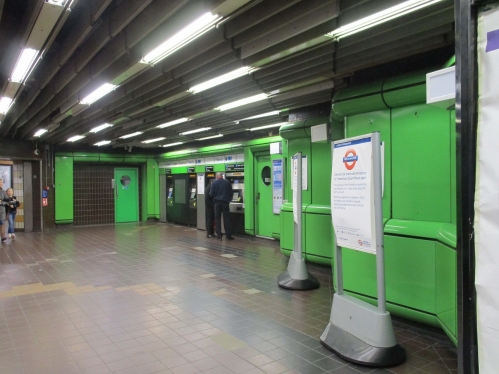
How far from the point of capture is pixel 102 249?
28.0ft

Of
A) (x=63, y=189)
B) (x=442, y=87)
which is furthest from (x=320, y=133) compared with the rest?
(x=63, y=189)

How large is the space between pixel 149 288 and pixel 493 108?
16.1 feet

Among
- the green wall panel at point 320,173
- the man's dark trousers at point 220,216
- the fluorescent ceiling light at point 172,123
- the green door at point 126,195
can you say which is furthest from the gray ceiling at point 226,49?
the green door at point 126,195

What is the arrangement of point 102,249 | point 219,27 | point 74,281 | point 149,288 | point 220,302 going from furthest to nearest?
point 102,249 → point 74,281 → point 149,288 → point 220,302 → point 219,27

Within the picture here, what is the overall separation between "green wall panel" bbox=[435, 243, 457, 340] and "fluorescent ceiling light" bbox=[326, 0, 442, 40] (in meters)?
1.96

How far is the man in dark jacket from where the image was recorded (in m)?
9.71

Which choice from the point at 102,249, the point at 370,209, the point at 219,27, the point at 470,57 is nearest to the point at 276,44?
the point at 219,27

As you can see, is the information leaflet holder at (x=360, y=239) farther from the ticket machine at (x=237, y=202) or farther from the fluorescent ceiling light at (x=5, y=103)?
the ticket machine at (x=237, y=202)

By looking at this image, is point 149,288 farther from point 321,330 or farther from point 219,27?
point 219,27

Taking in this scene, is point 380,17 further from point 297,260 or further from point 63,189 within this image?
point 63,189

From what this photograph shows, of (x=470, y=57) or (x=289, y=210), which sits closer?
(x=470, y=57)

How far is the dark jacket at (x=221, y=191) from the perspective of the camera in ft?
31.9

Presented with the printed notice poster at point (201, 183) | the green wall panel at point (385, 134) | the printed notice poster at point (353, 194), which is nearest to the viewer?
the printed notice poster at point (353, 194)

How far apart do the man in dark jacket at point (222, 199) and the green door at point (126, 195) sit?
19.3ft
